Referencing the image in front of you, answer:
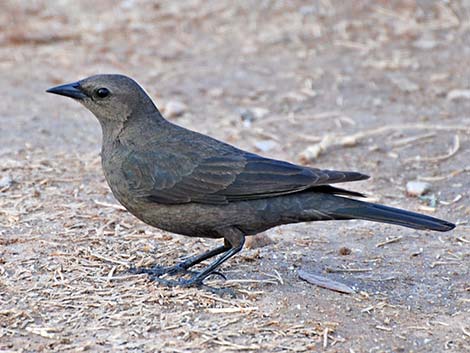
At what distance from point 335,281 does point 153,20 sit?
759 cm

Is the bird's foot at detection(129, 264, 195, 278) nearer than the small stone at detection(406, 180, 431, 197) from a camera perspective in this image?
Yes

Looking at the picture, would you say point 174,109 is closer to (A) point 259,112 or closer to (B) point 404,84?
(A) point 259,112

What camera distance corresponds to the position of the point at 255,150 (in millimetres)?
8523

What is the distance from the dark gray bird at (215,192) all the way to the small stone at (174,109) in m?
3.58

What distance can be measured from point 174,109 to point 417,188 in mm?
3078

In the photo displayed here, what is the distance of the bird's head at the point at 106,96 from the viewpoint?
5.97 metres

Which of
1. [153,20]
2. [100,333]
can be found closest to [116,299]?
[100,333]

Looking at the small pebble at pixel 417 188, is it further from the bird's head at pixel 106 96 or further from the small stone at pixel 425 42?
the small stone at pixel 425 42

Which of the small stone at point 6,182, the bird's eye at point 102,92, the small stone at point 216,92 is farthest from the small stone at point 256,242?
the small stone at point 216,92

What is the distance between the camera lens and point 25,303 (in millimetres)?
5098

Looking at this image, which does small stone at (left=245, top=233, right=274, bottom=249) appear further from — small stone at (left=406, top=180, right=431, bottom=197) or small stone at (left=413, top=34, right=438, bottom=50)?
small stone at (left=413, top=34, right=438, bottom=50)

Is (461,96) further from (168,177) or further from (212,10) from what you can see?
(168,177)

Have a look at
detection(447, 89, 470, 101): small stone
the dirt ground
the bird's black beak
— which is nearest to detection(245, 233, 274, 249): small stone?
the dirt ground

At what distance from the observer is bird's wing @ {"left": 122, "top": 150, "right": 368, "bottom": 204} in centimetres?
552
